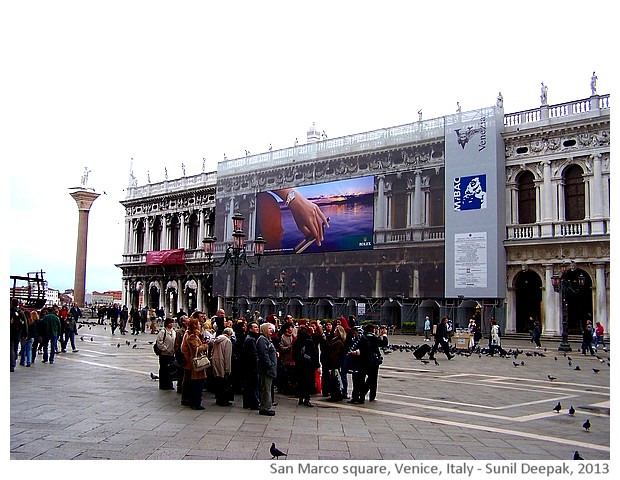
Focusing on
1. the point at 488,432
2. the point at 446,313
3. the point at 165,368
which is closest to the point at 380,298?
the point at 446,313

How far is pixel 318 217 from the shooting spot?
4109cm

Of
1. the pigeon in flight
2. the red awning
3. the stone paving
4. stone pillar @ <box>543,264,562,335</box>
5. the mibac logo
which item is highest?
the mibac logo

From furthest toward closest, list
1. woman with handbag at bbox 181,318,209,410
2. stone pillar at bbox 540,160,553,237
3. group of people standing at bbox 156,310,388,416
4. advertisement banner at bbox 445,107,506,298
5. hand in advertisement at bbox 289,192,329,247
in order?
hand in advertisement at bbox 289,192,329,247 < advertisement banner at bbox 445,107,506,298 < stone pillar at bbox 540,160,553,237 < group of people standing at bbox 156,310,388,416 < woman with handbag at bbox 181,318,209,410

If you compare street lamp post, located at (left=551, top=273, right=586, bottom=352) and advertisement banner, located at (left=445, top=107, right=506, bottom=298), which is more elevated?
advertisement banner, located at (left=445, top=107, right=506, bottom=298)

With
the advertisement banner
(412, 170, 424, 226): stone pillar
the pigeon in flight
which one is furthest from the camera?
(412, 170, 424, 226): stone pillar

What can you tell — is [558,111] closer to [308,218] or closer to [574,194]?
[574,194]

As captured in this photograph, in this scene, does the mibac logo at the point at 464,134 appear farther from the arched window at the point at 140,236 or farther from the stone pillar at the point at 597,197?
the arched window at the point at 140,236

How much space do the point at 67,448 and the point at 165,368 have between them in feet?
16.9

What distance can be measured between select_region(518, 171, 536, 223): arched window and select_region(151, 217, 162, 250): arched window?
33.0m

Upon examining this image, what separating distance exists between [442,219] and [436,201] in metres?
1.07

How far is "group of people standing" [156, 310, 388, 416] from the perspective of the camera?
10.3 metres

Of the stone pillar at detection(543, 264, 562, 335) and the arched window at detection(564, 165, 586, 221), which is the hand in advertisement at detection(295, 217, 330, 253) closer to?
the stone pillar at detection(543, 264, 562, 335)

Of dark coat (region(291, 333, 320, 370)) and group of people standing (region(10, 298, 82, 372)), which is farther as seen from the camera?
group of people standing (region(10, 298, 82, 372))

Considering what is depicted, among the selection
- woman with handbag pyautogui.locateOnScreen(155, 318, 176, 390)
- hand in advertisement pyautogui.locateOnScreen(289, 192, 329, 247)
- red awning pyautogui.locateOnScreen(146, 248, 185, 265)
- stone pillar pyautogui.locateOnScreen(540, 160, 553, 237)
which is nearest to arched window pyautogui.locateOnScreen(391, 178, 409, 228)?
hand in advertisement pyautogui.locateOnScreen(289, 192, 329, 247)
